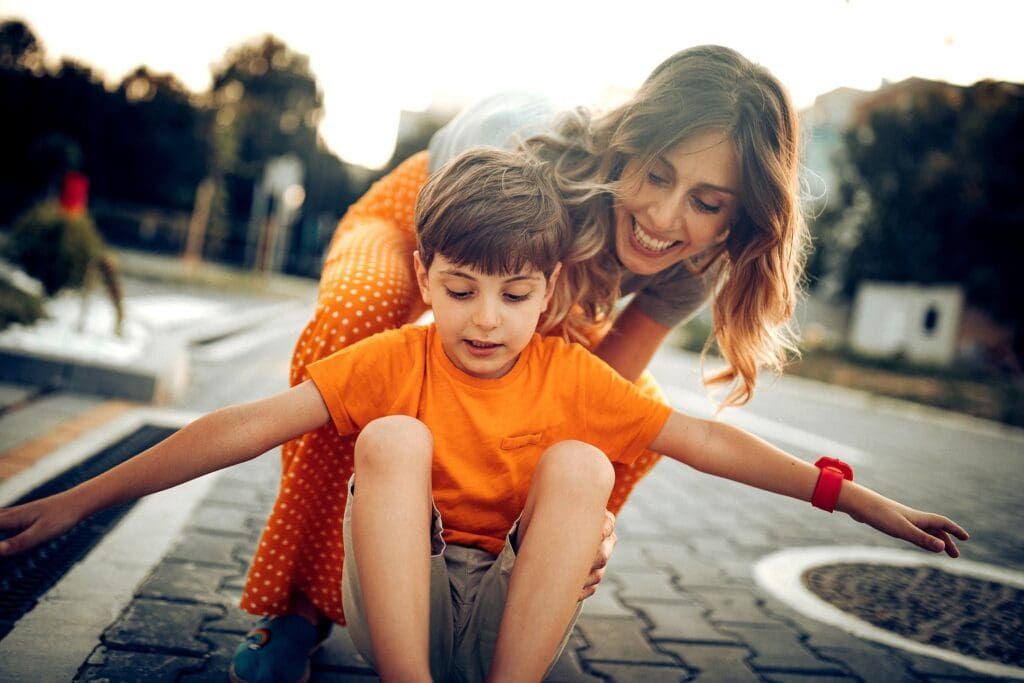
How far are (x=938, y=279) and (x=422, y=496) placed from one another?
28.0 meters

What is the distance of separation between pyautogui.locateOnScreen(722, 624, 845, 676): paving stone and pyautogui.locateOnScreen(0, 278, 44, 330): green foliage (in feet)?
14.0

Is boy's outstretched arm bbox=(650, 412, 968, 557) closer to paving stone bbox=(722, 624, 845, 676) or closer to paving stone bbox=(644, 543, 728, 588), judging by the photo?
paving stone bbox=(722, 624, 845, 676)

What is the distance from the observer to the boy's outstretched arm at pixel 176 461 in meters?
1.44

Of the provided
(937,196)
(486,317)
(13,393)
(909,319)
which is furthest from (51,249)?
(909,319)

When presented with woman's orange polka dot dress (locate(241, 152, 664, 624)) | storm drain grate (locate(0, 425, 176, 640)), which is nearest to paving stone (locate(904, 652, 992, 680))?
woman's orange polka dot dress (locate(241, 152, 664, 624))

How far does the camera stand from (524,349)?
6.01 ft

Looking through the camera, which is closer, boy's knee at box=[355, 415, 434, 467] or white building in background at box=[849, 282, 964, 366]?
boy's knee at box=[355, 415, 434, 467]

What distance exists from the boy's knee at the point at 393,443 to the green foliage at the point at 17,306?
4.08 meters

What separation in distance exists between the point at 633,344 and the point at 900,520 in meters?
1.00

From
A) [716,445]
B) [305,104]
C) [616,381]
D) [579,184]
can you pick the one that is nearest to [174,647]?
[616,381]

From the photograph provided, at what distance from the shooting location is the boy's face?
1674 mm

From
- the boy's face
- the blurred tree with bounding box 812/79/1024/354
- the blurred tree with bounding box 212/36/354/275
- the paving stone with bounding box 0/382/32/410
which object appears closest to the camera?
the boy's face

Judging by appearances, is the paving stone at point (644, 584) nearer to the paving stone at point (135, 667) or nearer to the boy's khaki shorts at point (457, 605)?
the boy's khaki shorts at point (457, 605)

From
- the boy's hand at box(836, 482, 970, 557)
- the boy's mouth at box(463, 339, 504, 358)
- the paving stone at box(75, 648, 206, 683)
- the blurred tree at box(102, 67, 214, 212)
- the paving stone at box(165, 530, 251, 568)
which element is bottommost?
the paving stone at box(165, 530, 251, 568)
